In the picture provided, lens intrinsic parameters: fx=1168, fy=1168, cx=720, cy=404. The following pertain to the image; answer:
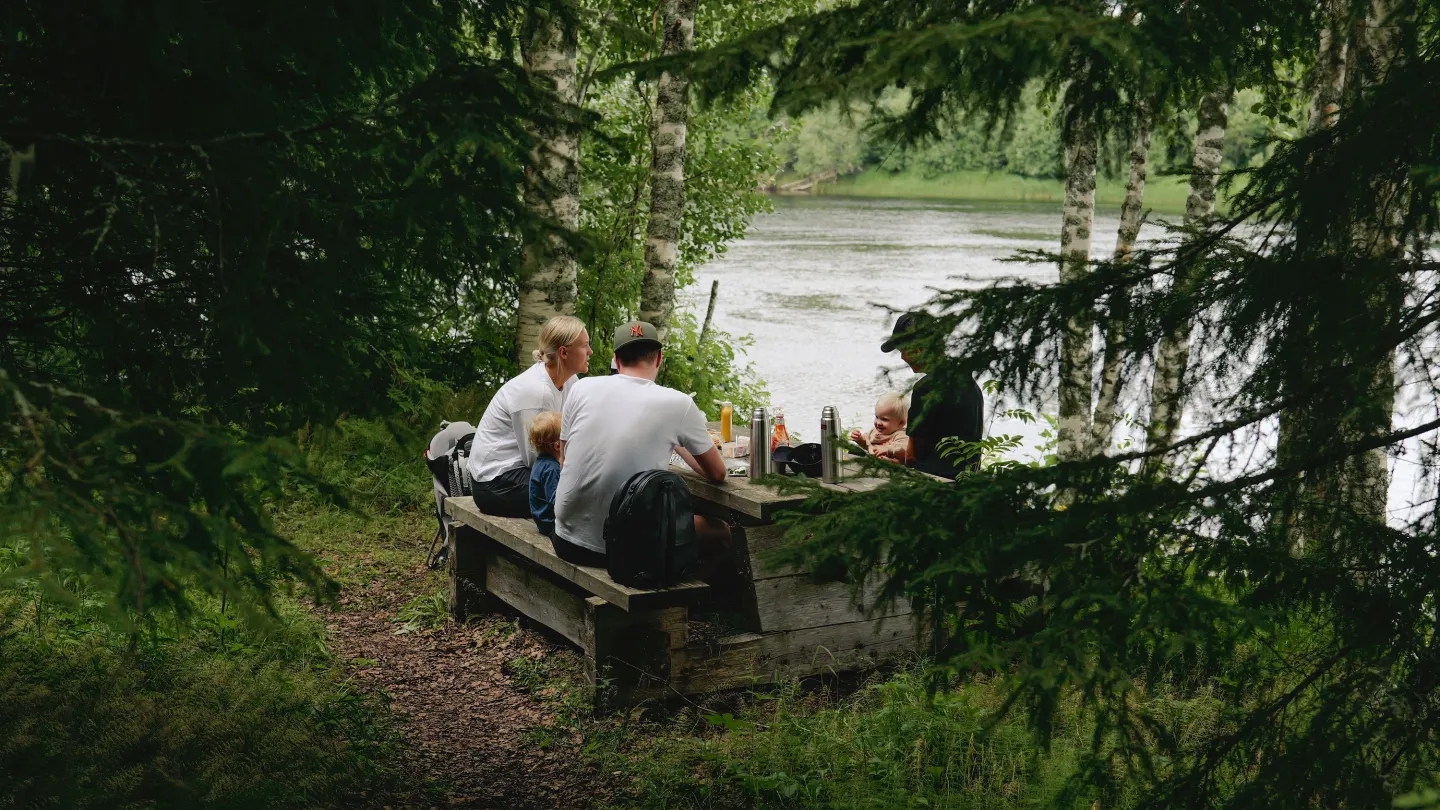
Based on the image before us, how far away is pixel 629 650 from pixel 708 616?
28.8 inches

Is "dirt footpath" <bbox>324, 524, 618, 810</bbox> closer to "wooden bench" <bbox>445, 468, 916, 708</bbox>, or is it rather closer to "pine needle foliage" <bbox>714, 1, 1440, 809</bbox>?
"wooden bench" <bbox>445, 468, 916, 708</bbox>

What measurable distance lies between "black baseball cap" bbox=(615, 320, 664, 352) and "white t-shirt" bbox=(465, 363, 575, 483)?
Answer: 0.90m

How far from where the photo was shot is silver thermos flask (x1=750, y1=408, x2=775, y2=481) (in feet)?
17.9

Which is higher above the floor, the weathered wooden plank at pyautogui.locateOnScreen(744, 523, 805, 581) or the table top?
the table top

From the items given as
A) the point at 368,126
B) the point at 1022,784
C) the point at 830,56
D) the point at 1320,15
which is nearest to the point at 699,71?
the point at 830,56

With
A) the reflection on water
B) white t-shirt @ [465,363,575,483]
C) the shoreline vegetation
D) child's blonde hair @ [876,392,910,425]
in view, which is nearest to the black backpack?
white t-shirt @ [465,363,575,483]

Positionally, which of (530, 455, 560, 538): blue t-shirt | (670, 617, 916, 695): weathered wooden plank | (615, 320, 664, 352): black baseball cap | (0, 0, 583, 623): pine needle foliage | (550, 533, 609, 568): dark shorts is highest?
(0, 0, 583, 623): pine needle foliage

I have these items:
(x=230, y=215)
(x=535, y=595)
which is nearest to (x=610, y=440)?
(x=535, y=595)

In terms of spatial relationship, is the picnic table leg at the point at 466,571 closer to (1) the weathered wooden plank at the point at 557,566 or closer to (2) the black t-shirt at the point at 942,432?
(1) the weathered wooden plank at the point at 557,566

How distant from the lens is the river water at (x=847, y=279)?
1541cm

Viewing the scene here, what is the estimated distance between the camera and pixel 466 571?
6.31 meters

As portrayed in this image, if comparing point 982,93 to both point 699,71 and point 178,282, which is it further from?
point 178,282

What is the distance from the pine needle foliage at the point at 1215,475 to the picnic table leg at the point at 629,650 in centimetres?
215

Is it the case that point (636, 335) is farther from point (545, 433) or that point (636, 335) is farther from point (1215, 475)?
point (1215, 475)
